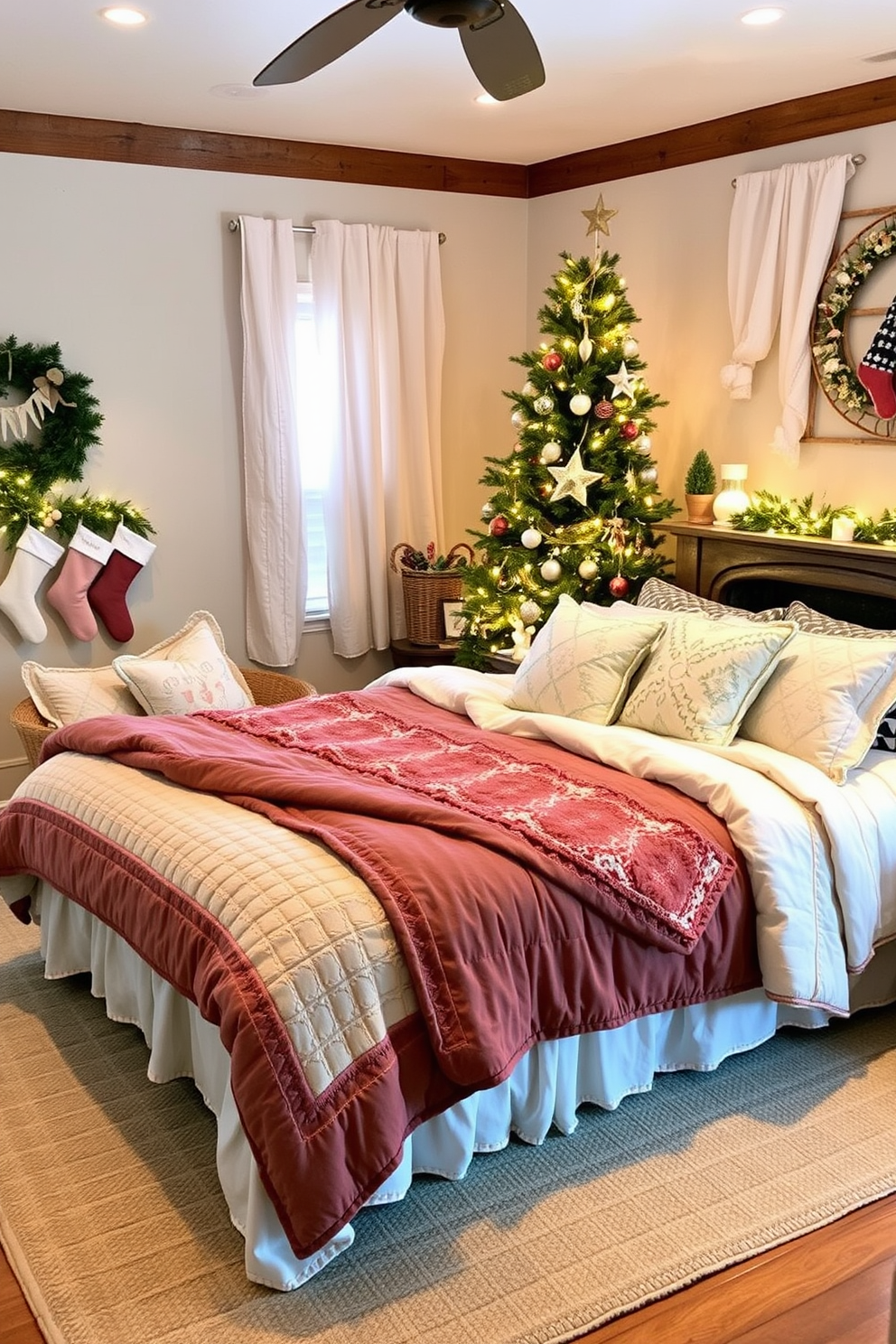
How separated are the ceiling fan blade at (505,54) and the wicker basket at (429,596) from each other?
2.54 meters

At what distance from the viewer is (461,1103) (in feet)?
8.32

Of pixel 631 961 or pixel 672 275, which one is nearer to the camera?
pixel 631 961

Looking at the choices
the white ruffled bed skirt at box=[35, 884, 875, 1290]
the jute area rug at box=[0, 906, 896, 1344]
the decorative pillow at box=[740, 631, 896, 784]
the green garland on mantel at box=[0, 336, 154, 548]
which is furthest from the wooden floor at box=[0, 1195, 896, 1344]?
the green garland on mantel at box=[0, 336, 154, 548]

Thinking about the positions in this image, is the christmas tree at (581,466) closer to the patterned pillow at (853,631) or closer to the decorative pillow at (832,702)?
the patterned pillow at (853,631)

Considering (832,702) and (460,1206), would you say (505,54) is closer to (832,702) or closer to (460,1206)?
(832,702)

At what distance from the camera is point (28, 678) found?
4309mm

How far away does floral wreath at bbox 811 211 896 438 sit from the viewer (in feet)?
13.4

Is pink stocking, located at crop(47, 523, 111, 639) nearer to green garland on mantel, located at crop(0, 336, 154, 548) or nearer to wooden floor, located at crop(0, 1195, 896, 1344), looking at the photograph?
green garland on mantel, located at crop(0, 336, 154, 548)

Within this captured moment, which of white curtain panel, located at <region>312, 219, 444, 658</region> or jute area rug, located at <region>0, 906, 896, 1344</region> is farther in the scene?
white curtain panel, located at <region>312, 219, 444, 658</region>

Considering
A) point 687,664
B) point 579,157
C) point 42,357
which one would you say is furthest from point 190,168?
point 687,664

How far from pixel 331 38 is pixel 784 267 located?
2.25 metres

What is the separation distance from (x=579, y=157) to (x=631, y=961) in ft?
12.6

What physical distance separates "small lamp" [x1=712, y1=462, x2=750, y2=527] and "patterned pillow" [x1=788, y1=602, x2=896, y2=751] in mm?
852

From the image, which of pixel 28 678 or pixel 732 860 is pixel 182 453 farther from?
pixel 732 860
